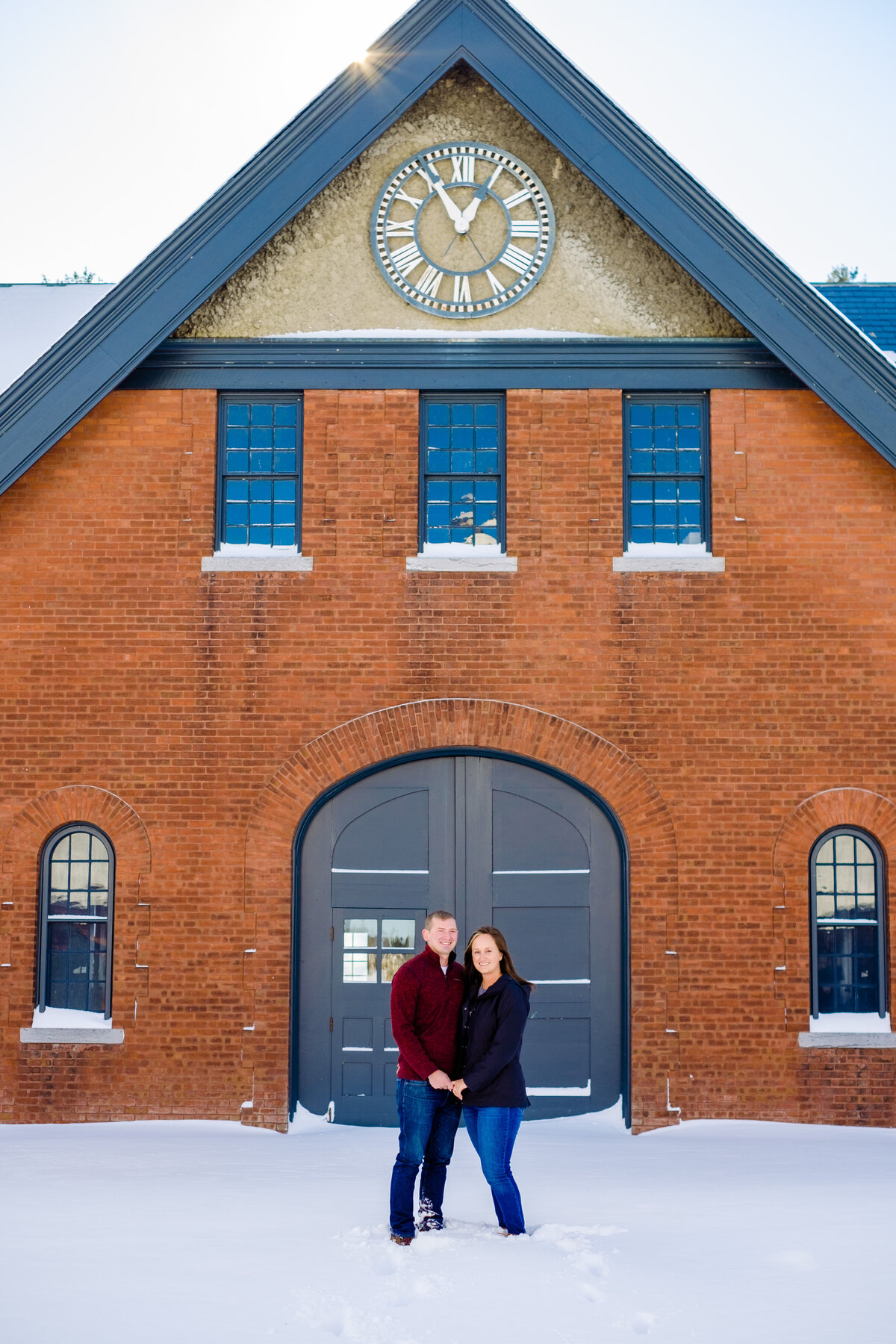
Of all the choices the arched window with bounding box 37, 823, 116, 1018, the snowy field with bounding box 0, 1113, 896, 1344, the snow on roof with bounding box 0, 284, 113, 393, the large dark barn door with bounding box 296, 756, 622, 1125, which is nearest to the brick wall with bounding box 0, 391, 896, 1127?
the arched window with bounding box 37, 823, 116, 1018

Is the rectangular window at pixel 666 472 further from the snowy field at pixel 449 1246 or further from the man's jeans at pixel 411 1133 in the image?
the man's jeans at pixel 411 1133

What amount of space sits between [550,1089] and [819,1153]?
2.39m

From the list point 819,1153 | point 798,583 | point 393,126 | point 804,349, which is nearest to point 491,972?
point 819,1153

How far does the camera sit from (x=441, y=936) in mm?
6941

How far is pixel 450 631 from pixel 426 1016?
4.79 metres

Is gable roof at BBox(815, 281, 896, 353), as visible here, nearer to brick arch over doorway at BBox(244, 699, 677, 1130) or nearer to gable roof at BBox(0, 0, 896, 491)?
gable roof at BBox(0, 0, 896, 491)

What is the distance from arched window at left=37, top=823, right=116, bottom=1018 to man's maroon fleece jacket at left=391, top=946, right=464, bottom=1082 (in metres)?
4.91

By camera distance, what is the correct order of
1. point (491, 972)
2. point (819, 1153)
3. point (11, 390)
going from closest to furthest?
point (491, 972)
point (819, 1153)
point (11, 390)

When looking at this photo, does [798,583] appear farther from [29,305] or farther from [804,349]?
[29,305]

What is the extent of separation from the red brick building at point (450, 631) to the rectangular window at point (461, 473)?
0.03 meters

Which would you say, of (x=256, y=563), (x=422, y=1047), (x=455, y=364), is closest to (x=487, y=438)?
(x=455, y=364)

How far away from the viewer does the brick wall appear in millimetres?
10867

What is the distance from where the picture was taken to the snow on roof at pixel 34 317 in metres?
13.1

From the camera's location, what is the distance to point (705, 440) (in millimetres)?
11422
